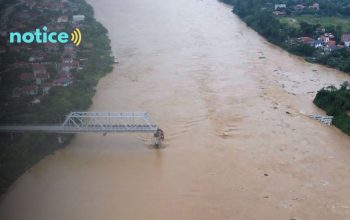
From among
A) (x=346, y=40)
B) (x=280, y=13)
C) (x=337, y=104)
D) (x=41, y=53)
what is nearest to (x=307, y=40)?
(x=346, y=40)

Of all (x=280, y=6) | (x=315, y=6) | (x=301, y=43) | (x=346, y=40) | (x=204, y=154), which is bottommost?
(x=204, y=154)

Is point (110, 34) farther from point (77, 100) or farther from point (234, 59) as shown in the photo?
point (77, 100)

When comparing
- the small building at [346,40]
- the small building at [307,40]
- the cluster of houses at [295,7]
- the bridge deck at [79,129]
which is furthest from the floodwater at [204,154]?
the cluster of houses at [295,7]

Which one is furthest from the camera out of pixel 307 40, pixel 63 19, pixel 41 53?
pixel 307 40

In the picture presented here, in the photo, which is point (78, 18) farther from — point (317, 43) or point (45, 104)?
point (317, 43)

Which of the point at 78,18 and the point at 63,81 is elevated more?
the point at 78,18

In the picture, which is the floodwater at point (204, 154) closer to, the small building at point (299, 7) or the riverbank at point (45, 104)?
the riverbank at point (45, 104)

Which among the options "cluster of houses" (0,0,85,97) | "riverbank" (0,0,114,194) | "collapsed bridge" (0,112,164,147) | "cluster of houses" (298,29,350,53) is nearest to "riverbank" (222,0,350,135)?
"cluster of houses" (298,29,350,53)

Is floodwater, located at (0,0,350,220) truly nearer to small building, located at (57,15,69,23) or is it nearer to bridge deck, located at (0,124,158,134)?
bridge deck, located at (0,124,158,134)
